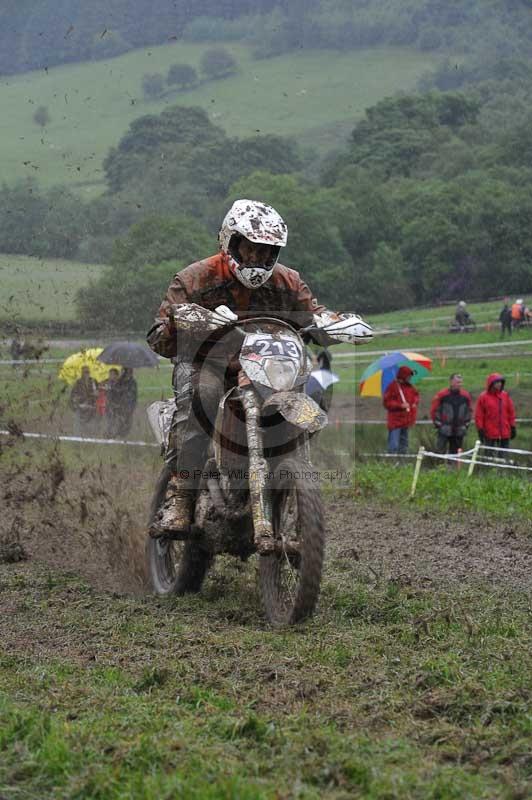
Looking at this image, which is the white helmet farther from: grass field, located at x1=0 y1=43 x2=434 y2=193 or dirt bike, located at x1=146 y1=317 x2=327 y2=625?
grass field, located at x1=0 y1=43 x2=434 y2=193

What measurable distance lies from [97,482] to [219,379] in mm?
5338

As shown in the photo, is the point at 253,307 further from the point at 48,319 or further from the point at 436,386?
the point at 436,386

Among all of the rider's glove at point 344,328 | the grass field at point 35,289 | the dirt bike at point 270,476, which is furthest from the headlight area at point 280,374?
the grass field at point 35,289

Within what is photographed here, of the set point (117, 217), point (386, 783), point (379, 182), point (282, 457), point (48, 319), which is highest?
point (379, 182)

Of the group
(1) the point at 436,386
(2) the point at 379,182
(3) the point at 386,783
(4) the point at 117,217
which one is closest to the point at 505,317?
(1) the point at 436,386

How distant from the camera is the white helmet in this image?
6.68m

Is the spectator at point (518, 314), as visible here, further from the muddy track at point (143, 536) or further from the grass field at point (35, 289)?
the muddy track at point (143, 536)

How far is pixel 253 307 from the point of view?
7.18 metres

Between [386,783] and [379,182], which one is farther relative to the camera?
[379,182]

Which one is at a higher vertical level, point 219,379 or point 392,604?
point 219,379

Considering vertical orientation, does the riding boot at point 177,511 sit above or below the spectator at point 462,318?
below

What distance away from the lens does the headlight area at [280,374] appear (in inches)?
258

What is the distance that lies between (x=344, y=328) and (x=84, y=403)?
10.9 m

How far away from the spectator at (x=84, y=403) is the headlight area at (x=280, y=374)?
10.4 m
